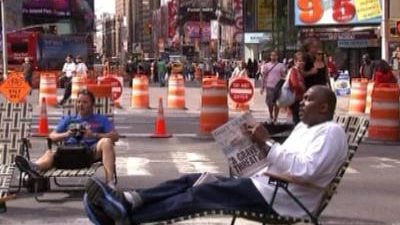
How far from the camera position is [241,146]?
6094 mm

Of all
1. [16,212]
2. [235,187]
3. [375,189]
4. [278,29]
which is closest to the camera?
[235,187]

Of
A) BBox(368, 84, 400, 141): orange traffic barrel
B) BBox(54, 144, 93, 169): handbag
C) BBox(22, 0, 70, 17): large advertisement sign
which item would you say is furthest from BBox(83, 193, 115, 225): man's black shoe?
BBox(22, 0, 70, 17): large advertisement sign

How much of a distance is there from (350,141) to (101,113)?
4.49m

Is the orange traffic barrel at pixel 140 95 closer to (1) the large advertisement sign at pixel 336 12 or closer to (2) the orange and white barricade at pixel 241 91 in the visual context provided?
(2) the orange and white barricade at pixel 241 91

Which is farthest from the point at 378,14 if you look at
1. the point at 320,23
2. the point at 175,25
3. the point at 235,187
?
the point at 175,25

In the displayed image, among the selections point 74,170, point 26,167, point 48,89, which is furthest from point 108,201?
point 48,89

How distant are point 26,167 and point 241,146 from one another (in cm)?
333

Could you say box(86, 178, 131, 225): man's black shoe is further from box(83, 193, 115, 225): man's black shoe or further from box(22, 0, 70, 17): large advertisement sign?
box(22, 0, 70, 17): large advertisement sign

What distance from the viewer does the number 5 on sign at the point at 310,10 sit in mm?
60656

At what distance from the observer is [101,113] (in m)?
10.4

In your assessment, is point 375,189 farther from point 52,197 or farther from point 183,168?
point 52,197

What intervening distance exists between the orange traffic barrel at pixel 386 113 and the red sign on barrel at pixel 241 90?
26.7 feet

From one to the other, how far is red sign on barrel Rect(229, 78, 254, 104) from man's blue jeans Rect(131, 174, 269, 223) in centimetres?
1762

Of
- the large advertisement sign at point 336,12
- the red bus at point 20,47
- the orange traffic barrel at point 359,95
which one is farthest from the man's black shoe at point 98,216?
the large advertisement sign at point 336,12
